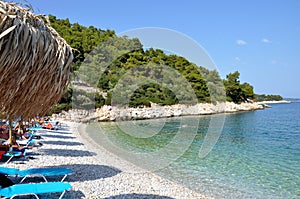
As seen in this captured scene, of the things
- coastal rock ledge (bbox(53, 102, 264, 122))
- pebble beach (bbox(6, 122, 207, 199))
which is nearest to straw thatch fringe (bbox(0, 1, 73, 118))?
pebble beach (bbox(6, 122, 207, 199))

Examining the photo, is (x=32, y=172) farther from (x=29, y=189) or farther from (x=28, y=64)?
(x=28, y=64)

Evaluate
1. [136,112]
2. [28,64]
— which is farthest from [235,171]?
[136,112]

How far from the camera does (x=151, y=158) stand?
11.6 meters

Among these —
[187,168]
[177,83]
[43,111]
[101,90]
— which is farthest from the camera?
[177,83]

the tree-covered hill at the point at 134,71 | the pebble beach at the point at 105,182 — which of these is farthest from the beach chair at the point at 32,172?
the tree-covered hill at the point at 134,71

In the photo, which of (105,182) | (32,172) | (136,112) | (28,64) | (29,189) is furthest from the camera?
(136,112)

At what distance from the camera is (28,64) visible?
2.73 meters

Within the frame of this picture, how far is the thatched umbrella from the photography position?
101 inches

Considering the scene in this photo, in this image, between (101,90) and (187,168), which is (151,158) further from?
(101,90)

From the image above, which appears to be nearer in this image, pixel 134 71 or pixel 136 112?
pixel 136 112

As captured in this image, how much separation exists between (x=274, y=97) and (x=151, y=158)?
149022mm

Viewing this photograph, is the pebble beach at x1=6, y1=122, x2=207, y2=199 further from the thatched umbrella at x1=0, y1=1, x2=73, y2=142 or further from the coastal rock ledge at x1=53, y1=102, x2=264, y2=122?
the coastal rock ledge at x1=53, y1=102, x2=264, y2=122

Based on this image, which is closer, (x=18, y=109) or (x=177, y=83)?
(x=18, y=109)

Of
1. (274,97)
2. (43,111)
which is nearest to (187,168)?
(43,111)
